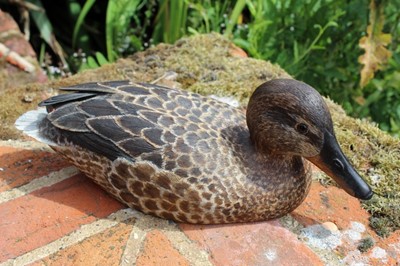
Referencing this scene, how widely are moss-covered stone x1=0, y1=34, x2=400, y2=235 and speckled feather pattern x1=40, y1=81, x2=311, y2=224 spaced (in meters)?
0.36

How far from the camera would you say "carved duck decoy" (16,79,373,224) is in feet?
5.61

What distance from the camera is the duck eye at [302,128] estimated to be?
1696 mm

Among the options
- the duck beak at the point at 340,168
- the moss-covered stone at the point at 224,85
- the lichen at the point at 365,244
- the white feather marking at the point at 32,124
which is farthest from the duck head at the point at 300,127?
the white feather marking at the point at 32,124

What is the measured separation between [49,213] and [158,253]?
0.40 m

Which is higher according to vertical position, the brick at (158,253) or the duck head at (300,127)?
the duck head at (300,127)

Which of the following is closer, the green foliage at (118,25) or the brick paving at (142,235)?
the brick paving at (142,235)

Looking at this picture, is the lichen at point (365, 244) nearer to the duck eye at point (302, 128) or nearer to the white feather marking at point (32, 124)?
the duck eye at point (302, 128)

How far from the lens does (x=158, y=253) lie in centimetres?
170

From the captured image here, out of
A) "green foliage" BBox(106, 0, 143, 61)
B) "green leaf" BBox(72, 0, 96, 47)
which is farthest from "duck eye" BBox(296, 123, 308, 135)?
"green leaf" BBox(72, 0, 96, 47)

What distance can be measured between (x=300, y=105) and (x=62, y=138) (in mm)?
792

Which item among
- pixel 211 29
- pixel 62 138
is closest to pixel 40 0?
pixel 211 29

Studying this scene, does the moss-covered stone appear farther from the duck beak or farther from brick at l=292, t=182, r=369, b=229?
the duck beak

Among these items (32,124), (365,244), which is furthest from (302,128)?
(32,124)

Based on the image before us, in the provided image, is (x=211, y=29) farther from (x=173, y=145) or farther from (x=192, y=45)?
(x=173, y=145)
